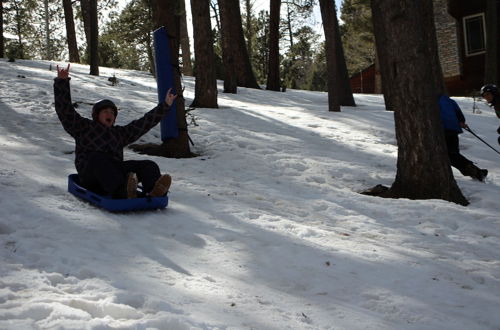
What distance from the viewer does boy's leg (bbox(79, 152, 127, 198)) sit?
5375 millimetres

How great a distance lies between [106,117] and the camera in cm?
581

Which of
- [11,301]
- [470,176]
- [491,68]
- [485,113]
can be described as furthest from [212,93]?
[11,301]

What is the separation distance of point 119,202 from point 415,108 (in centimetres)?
420

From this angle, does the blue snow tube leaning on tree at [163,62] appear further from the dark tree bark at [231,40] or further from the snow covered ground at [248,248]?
the dark tree bark at [231,40]

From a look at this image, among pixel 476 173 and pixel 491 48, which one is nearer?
pixel 476 173

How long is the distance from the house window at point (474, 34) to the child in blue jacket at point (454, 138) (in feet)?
55.1

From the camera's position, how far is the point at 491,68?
16594mm

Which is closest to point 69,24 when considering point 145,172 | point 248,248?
point 145,172

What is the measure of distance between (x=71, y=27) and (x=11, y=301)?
26165mm

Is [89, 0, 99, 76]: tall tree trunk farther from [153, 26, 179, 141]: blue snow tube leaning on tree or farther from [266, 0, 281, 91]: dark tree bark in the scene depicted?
[153, 26, 179, 141]: blue snow tube leaning on tree

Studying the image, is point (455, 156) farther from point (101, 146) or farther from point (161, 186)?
point (101, 146)

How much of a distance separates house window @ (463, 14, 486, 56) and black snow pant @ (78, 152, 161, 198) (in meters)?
21.7

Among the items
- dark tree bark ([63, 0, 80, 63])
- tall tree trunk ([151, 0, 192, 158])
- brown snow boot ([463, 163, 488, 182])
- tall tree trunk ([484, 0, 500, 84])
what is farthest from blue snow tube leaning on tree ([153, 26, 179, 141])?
dark tree bark ([63, 0, 80, 63])

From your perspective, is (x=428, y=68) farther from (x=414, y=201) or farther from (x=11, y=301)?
(x=11, y=301)
